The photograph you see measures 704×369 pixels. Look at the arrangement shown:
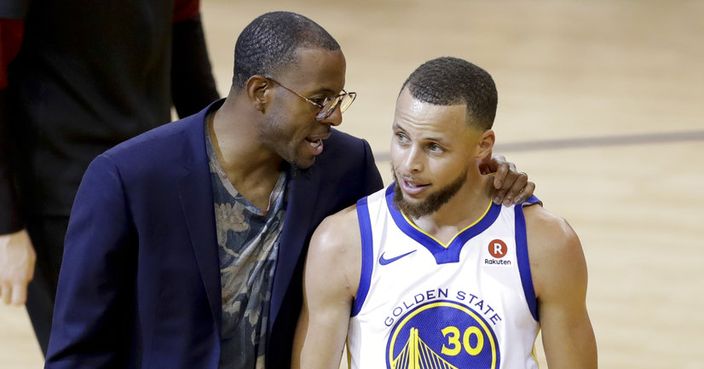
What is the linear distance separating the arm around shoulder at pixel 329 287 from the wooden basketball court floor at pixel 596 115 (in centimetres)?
197

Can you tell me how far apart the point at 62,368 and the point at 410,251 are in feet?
2.44

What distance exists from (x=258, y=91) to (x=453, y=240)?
491 mm

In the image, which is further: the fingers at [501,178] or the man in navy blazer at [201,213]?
the fingers at [501,178]

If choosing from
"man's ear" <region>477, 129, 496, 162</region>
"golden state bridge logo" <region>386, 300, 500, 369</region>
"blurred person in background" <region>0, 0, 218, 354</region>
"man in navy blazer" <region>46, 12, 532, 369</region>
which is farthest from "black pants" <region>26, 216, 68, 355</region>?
"man's ear" <region>477, 129, 496, 162</region>

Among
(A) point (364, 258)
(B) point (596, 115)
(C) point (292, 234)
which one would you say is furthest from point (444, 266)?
(B) point (596, 115)

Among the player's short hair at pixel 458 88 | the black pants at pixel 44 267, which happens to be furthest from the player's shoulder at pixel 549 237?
the black pants at pixel 44 267

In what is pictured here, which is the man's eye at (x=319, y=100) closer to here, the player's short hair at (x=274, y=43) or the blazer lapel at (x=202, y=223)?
the player's short hair at (x=274, y=43)

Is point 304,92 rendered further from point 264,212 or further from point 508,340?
point 508,340

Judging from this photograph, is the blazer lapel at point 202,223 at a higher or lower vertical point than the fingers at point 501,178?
lower

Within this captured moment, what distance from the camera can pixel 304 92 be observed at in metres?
2.53

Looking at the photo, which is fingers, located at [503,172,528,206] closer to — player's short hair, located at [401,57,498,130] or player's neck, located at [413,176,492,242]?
player's neck, located at [413,176,492,242]

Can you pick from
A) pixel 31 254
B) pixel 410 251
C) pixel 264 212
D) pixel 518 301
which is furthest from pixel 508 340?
pixel 31 254

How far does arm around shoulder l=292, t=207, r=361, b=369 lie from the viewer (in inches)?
102

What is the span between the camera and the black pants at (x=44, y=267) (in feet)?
10.4
